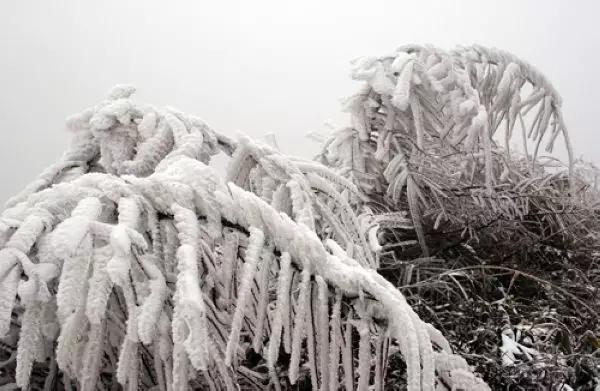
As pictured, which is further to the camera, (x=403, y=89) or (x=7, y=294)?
(x=403, y=89)

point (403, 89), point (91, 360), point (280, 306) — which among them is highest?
point (403, 89)

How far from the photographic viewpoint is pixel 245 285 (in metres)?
0.73

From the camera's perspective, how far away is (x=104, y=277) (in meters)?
0.74

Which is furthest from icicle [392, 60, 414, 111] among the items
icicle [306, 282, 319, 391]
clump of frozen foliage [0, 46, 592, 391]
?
icicle [306, 282, 319, 391]

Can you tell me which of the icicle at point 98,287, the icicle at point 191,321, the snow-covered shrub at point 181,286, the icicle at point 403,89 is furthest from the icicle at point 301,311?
the icicle at point 403,89

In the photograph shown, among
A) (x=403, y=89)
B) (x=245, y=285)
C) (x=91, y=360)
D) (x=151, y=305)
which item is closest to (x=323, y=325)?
(x=245, y=285)

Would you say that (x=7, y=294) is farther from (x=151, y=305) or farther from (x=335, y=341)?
(x=335, y=341)

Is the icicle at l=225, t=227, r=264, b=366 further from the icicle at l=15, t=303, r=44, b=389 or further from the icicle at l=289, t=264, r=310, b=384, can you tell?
the icicle at l=15, t=303, r=44, b=389

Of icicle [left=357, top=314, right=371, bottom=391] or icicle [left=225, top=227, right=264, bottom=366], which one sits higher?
icicle [left=225, top=227, right=264, bottom=366]

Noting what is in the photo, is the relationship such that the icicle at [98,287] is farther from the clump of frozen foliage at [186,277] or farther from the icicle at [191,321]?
the icicle at [191,321]

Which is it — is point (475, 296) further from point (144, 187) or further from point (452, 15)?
point (452, 15)

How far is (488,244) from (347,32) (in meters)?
45.0

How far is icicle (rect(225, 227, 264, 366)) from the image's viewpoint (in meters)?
0.70

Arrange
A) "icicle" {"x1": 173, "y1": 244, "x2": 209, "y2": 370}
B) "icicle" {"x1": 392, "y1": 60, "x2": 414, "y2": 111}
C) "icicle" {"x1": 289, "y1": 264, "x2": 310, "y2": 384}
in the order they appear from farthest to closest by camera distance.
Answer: "icicle" {"x1": 392, "y1": 60, "x2": 414, "y2": 111} < "icicle" {"x1": 289, "y1": 264, "x2": 310, "y2": 384} < "icicle" {"x1": 173, "y1": 244, "x2": 209, "y2": 370}
